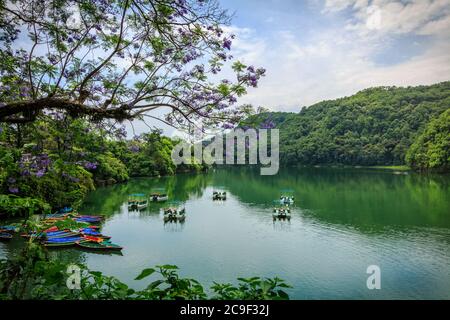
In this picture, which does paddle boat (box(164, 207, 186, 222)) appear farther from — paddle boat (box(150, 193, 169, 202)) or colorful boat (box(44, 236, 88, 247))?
paddle boat (box(150, 193, 169, 202))

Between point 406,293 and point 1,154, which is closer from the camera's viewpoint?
point 1,154

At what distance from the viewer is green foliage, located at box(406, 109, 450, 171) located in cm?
5309

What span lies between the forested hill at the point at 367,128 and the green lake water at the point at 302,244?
43903 mm

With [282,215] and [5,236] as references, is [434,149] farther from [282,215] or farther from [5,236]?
[5,236]

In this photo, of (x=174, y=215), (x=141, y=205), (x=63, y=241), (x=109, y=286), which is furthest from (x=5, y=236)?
(x=109, y=286)

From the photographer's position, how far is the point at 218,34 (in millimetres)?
4551

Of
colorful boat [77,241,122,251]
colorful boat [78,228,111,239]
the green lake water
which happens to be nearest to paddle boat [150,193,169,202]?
the green lake water

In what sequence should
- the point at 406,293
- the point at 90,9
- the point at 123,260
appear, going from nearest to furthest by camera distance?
the point at 90,9 → the point at 406,293 → the point at 123,260

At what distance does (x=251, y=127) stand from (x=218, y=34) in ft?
4.10

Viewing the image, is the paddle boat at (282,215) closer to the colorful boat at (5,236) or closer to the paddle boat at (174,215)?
the paddle boat at (174,215)

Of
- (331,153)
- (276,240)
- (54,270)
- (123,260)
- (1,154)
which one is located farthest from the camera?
(331,153)

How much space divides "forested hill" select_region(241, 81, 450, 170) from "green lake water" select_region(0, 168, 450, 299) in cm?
4390
